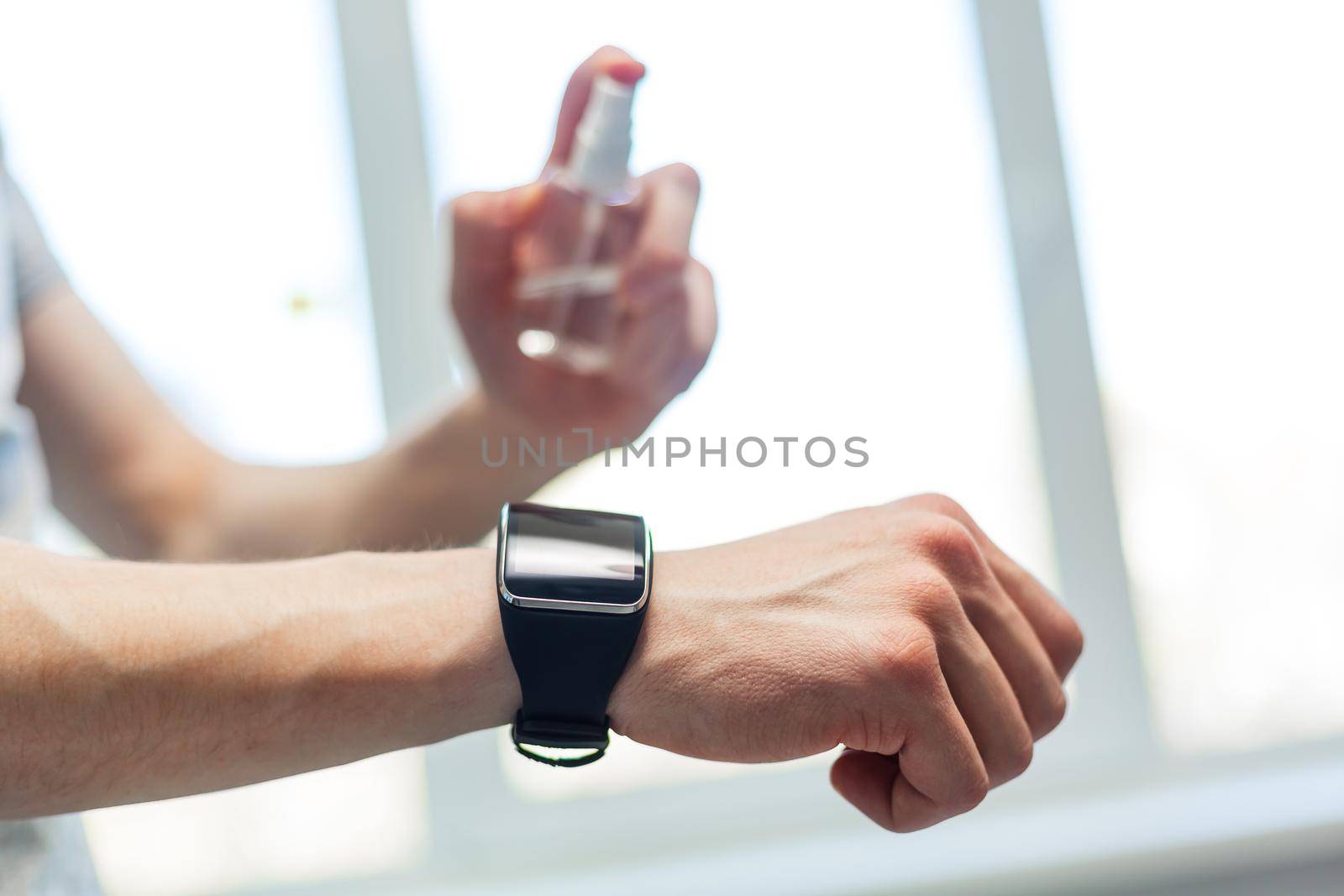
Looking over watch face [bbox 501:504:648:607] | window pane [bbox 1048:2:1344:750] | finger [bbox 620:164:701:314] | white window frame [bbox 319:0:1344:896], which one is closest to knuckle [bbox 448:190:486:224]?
finger [bbox 620:164:701:314]

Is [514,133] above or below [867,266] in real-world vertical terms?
above

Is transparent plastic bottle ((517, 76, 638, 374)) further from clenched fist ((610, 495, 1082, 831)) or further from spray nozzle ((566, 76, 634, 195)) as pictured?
clenched fist ((610, 495, 1082, 831))

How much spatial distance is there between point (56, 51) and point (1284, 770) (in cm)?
161

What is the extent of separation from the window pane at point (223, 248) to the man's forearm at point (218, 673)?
709 mm

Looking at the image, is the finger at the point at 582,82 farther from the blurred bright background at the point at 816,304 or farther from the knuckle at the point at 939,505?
the blurred bright background at the point at 816,304

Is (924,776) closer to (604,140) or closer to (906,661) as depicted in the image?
(906,661)

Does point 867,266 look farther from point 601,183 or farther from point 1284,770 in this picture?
point 1284,770

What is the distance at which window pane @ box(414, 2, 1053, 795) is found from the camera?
106 cm

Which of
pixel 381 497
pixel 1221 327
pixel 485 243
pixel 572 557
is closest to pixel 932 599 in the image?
pixel 572 557

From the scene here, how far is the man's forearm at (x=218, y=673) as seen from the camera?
340mm

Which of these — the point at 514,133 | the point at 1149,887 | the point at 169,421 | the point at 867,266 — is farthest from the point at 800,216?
the point at 1149,887


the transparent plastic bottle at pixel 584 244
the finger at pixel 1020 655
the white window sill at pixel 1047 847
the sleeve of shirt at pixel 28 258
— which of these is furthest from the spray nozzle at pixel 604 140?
the white window sill at pixel 1047 847

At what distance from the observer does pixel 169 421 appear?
0.76m

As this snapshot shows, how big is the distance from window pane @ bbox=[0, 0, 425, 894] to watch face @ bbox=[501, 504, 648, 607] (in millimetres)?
727
